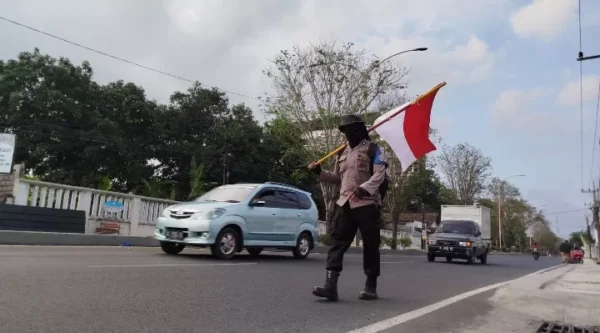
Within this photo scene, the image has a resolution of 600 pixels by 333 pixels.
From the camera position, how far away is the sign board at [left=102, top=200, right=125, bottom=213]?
52.5ft

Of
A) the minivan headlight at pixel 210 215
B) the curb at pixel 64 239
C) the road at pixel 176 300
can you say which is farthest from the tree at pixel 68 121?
the road at pixel 176 300

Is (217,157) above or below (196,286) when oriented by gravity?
above

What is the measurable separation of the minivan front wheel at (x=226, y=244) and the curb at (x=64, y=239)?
483cm

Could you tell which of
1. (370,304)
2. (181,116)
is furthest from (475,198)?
(370,304)

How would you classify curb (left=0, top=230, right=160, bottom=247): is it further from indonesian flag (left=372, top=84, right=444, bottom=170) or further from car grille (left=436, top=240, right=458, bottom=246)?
car grille (left=436, top=240, right=458, bottom=246)

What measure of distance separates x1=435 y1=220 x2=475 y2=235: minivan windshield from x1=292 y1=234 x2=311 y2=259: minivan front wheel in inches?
344

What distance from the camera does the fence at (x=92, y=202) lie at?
560 inches

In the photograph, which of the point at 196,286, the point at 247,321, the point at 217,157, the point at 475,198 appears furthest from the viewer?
the point at 475,198

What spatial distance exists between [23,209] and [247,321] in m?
11.2

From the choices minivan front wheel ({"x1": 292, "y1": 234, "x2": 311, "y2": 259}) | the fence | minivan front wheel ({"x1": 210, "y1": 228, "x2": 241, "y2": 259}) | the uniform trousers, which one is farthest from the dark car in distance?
the uniform trousers

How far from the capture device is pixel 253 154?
3225 cm

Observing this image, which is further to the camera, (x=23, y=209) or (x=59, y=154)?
(x=59, y=154)

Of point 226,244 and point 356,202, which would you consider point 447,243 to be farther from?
point 356,202

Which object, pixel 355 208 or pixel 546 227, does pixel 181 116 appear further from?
pixel 546 227
